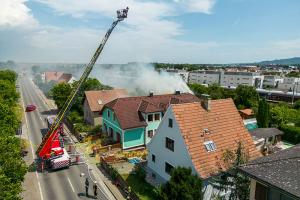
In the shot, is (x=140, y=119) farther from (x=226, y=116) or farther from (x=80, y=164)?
(x=226, y=116)

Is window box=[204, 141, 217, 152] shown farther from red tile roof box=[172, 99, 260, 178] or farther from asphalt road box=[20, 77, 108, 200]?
asphalt road box=[20, 77, 108, 200]

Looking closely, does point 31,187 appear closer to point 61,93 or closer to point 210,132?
point 210,132

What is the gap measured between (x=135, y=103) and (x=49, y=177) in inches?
733

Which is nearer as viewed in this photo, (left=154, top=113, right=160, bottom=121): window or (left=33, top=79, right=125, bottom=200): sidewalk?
(left=33, top=79, right=125, bottom=200): sidewalk

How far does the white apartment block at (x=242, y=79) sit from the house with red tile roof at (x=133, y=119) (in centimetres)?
10826

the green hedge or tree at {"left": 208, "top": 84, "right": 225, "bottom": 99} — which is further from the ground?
tree at {"left": 208, "top": 84, "right": 225, "bottom": 99}

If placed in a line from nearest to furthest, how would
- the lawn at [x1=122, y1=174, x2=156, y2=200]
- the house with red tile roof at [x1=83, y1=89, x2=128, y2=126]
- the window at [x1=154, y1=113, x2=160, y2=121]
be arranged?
the lawn at [x1=122, y1=174, x2=156, y2=200] < the window at [x1=154, y1=113, x2=160, y2=121] < the house with red tile roof at [x1=83, y1=89, x2=128, y2=126]

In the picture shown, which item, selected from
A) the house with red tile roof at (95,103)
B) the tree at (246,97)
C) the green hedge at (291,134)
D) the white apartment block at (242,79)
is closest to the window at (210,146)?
the green hedge at (291,134)

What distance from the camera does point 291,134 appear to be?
Answer: 48562mm

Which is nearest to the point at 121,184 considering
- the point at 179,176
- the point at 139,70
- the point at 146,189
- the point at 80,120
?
the point at 146,189

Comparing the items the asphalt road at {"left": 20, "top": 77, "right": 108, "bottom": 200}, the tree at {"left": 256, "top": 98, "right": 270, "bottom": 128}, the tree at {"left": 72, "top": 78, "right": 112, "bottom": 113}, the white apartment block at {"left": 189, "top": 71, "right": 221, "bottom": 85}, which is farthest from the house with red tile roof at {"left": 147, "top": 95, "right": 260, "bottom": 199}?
the white apartment block at {"left": 189, "top": 71, "right": 221, "bottom": 85}

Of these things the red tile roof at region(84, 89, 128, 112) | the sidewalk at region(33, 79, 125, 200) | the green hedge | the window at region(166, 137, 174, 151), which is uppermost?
the red tile roof at region(84, 89, 128, 112)

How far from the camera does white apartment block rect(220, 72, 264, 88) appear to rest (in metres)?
148

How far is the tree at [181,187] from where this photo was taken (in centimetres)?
2000
